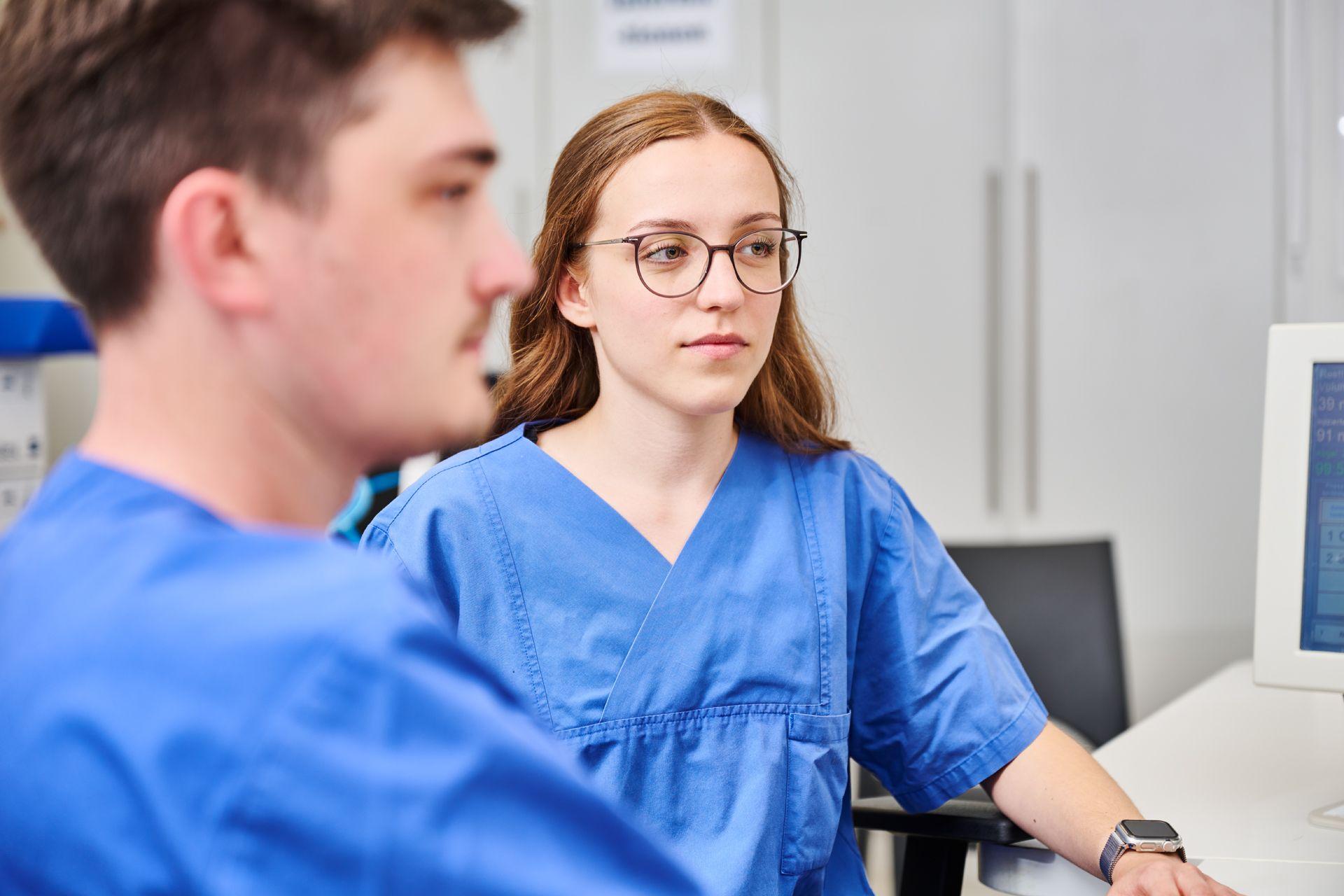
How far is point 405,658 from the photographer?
1.51 feet

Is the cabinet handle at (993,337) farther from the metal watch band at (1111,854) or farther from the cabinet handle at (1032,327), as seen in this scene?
the metal watch band at (1111,854)

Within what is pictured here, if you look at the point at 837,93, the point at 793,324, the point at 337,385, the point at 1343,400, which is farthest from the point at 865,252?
the point at 337,385

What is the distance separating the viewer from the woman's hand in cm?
102

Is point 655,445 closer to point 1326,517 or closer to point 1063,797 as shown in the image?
point 1063,797

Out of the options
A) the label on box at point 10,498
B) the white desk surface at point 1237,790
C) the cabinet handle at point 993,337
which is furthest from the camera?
the cabinet handle at point 993,337

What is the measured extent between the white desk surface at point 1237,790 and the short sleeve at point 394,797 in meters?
0.83

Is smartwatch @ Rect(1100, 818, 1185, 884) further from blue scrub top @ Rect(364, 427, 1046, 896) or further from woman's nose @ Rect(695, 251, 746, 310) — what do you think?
woman's nose @ Rect(695, 251, 746, 310)

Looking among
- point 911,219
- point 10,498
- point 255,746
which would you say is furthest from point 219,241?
point 911,219

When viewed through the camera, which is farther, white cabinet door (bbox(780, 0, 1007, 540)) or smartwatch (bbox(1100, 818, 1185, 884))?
white cabinet door (bbox(780, 0, 1007, 540))

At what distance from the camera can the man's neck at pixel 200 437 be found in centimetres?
54

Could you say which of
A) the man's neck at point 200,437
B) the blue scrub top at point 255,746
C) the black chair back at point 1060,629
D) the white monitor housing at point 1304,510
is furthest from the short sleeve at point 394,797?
the black chair back at point 1060,629

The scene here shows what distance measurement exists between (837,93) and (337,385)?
2.52 m

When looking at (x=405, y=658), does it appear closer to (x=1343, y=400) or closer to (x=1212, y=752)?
(x=1343, y=400)

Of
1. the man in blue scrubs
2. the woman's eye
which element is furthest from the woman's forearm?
the man in blue scrubs
